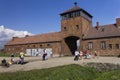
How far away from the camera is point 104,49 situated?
120 feet

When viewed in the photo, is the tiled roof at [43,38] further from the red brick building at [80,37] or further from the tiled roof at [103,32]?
the tiled roof at [103,32]

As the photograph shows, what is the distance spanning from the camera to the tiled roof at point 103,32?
119 feet

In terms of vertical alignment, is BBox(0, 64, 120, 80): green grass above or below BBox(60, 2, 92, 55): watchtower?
below

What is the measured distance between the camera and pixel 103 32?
3841 cm

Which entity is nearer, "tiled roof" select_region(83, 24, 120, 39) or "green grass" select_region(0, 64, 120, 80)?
→ "green grass" select_region(0, 64, 120, 80)

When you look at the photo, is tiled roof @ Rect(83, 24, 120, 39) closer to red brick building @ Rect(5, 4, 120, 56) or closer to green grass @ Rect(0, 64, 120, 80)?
red brick building @ Rect(5, 4, 120, 56)

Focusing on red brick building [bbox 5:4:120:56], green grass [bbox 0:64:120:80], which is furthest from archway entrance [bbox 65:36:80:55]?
green grass [bbox 0:64:120:80]

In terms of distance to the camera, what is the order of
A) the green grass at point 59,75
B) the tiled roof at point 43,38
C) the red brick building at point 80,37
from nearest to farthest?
1. the green grass at point 59,75
2. the red brick building at point 80,37
3. the tiled roof at point 43,38

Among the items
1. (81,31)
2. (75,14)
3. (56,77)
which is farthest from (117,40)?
(56,77)

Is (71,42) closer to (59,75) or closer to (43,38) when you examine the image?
(43,38)

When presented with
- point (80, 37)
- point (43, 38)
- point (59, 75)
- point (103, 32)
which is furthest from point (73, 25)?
point (59, 75)

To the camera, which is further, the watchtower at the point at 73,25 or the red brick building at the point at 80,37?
the watchtower at the point at 73,25

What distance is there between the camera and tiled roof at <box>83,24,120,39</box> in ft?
119

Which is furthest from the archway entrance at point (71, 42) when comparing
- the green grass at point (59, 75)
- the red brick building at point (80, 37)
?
the green grass at point (59, 75)
